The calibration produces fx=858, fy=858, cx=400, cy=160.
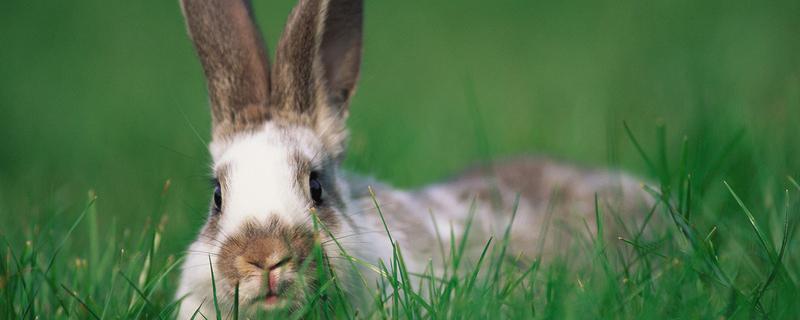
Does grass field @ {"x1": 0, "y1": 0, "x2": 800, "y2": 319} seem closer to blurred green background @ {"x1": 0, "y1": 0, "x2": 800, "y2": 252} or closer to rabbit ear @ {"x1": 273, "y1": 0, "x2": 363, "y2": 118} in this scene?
blurred green background @ {"x1": 0, "y1": 0, "x2": 800, "y2": 252}

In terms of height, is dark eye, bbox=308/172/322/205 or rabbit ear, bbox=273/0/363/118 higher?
rabbit ear, bbox=273/0/363/118

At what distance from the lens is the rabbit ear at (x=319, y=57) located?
11.1ft

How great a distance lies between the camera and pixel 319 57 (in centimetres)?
355

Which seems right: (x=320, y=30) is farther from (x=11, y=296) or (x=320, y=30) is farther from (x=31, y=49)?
(x=31, y=49)

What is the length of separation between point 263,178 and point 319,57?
0.74 metres

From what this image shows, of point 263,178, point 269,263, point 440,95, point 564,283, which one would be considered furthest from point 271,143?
point 440,95

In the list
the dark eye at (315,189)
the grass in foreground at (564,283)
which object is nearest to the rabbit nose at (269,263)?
the grass in foreground at (564,283)

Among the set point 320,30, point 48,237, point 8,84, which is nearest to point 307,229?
point 320,30

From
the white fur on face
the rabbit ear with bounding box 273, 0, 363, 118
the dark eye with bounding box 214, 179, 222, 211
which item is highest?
the rabbit ear with bounding box 273, 0, 363, 118

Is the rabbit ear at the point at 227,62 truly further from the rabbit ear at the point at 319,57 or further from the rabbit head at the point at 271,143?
the rabbit ear at the point at 319,57

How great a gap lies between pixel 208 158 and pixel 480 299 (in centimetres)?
163

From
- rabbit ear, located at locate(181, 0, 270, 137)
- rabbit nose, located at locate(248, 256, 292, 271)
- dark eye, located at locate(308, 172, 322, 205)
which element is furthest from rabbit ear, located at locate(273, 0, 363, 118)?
rabbit nose, located at locate(248, 256, 292, 271)

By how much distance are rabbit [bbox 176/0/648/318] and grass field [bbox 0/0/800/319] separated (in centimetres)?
16

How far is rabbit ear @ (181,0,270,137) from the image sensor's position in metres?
3.55
